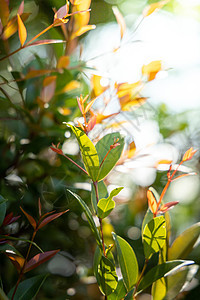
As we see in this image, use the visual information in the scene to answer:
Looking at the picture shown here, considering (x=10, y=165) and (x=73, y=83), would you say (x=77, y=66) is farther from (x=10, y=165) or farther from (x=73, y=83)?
(x=10, y=165)

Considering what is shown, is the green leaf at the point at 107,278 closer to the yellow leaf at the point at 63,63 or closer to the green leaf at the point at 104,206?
the green leaf at the point at 104,206

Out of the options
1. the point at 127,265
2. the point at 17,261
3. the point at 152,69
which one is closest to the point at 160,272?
the point at 127,265

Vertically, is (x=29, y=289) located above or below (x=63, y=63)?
below

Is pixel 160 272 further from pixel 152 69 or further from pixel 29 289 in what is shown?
pixel 152 69

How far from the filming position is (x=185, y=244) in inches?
13.5

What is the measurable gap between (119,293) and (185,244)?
9 centimetres

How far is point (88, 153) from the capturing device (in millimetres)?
277

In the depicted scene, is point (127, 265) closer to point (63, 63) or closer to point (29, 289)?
point (29, 289)

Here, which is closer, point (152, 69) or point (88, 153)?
point (88, 153)

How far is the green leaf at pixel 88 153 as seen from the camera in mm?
271

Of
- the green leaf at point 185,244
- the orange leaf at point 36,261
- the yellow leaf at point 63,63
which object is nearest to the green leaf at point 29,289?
the orange leaf at point 36,261

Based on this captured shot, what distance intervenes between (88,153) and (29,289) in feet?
0.49

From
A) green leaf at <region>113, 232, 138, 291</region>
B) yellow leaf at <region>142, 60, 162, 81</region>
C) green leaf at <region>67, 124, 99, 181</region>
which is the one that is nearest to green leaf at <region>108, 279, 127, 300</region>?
green leaf at <region>113, 232, 138, 291</region>

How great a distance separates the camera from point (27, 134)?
0.46 metres
